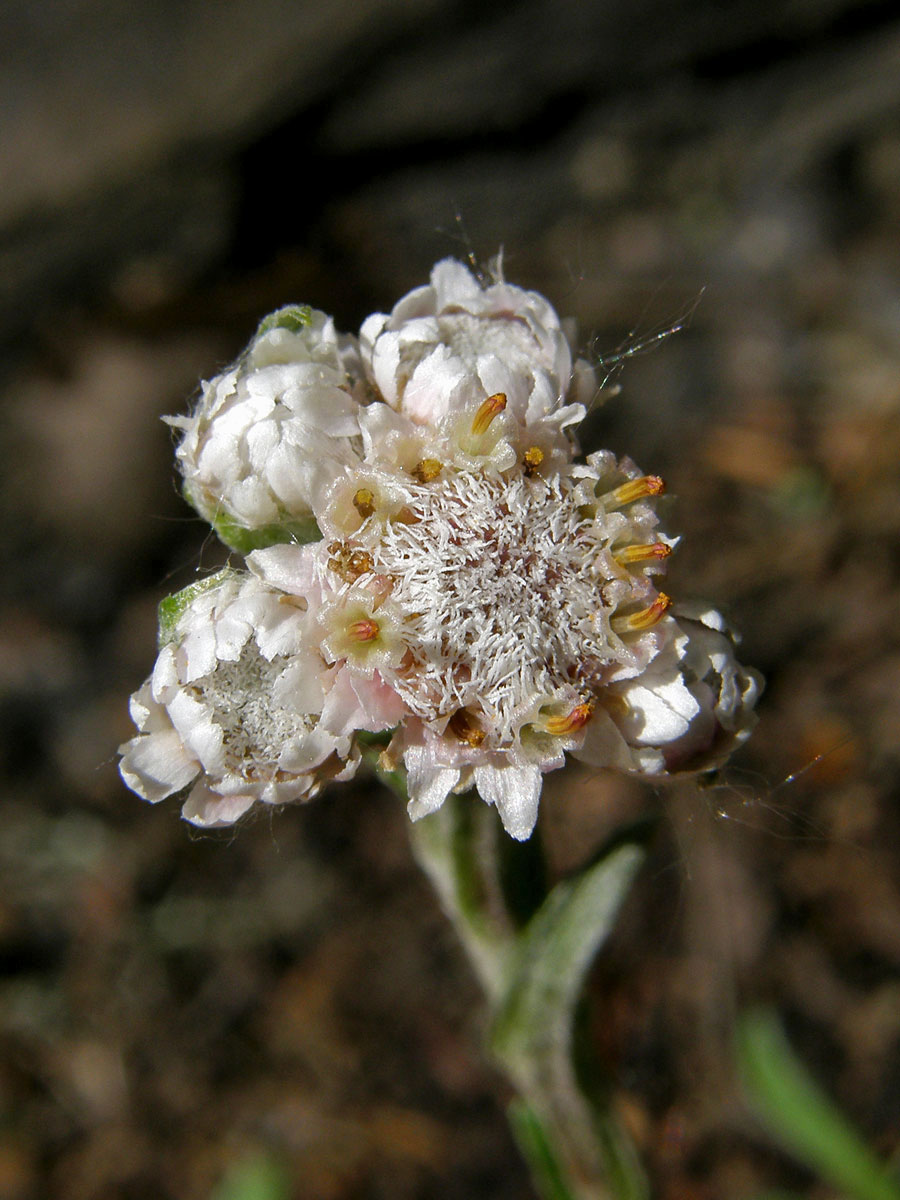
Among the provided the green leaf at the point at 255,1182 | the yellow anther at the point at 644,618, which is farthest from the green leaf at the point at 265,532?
the green leaf at the point at 255,1182

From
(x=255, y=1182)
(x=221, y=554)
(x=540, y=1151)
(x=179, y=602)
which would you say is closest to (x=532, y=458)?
(x=179, y=602)

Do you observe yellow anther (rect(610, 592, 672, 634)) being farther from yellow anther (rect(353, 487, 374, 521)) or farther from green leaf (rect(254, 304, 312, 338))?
green leaf (rect(254, 304, 312, 338))

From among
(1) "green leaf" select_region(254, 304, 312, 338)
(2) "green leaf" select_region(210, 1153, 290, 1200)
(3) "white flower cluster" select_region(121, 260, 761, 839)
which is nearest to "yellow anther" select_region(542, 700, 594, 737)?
(3) "white flower cluster" select_region(121, 260, 761, 839)

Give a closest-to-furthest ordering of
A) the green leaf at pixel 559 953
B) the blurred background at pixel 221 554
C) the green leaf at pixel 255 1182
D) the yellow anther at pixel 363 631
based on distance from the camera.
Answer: the yellow anther at pixel 363 631 → the green leaf at pixel 559 953 → the green leaf at pixel 255 1182 → the blurred background at pixel 221 554

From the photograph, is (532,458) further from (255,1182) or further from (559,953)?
(255,1182)

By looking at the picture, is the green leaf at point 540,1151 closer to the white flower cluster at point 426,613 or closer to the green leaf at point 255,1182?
the white flower cluster at point 426,613

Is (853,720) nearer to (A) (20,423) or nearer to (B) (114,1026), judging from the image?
(B) (114,1026)

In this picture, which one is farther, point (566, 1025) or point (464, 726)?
point (566, 1025)
